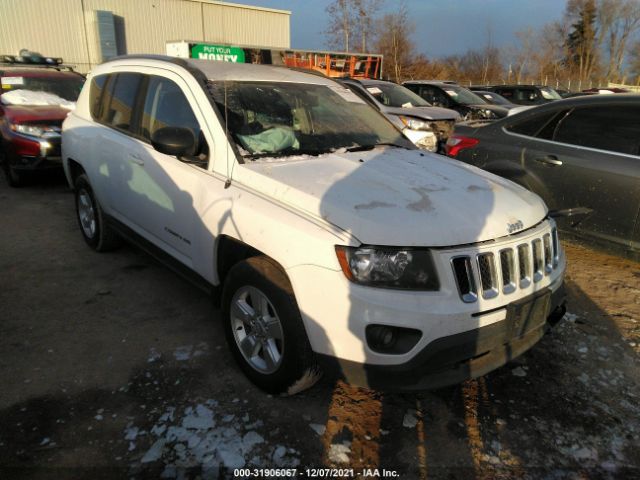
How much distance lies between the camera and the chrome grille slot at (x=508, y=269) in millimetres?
2309

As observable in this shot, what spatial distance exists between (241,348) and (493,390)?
1468mm

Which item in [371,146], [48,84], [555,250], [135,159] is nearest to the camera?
[555,250]

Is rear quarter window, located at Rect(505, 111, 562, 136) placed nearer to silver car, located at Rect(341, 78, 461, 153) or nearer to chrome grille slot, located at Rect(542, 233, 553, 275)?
chrome grille slot, located at Rect(542, 233, 553, 275)

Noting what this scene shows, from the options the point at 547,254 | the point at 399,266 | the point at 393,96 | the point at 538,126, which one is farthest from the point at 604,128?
the point at 393,96

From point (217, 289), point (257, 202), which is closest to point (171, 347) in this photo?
point (217, 289)

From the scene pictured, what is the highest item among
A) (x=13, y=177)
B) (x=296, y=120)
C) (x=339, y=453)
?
(x=296, y=120)

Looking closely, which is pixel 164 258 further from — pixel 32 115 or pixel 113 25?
pixel 113 25

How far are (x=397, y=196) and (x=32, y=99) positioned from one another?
7.58 meters

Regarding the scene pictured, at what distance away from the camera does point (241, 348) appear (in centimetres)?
280

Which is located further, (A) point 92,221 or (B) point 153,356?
(A) point 92,221

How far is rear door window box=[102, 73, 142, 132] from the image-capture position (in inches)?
150

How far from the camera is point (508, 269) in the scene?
2.34m

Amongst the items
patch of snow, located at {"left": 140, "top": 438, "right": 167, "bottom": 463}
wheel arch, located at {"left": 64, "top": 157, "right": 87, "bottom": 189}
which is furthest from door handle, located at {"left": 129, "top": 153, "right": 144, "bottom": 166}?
patch of snow, located at {"left": 140, "top": 438, "right": 167, "bottom": 463}

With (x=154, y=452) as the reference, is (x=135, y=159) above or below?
above
